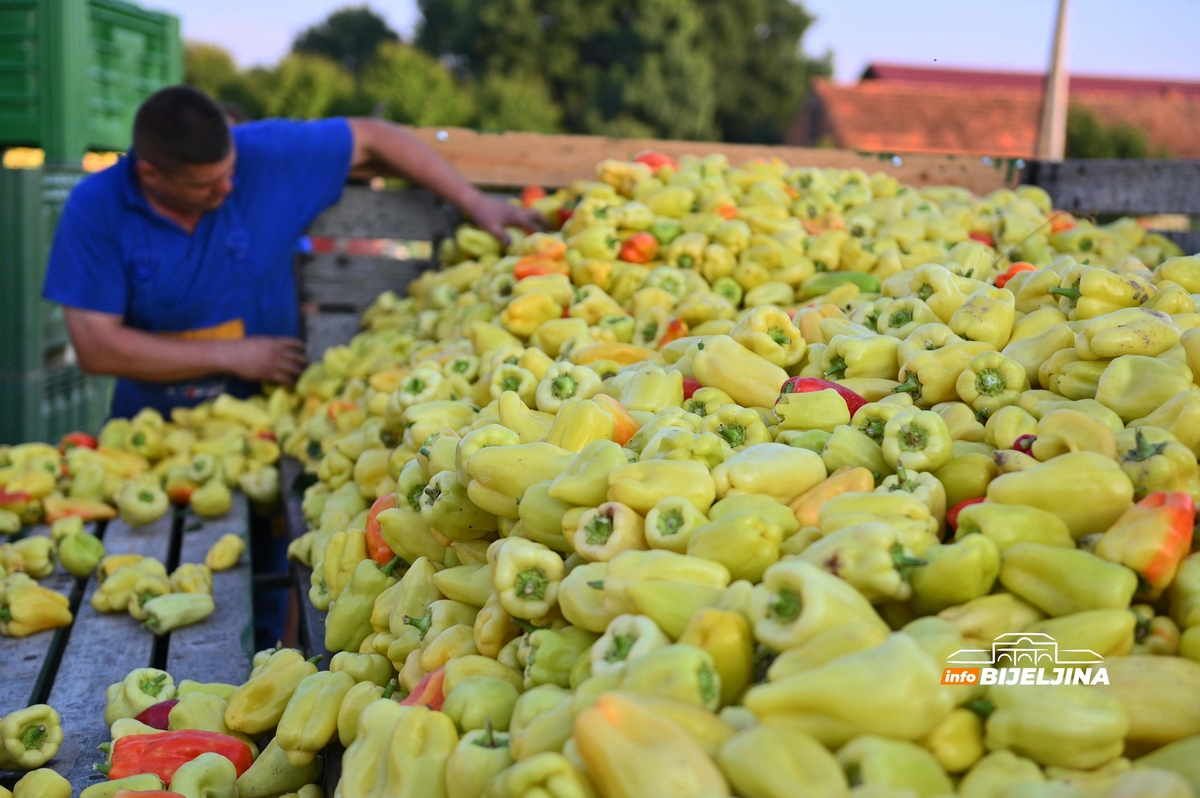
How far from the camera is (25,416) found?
5688 mm

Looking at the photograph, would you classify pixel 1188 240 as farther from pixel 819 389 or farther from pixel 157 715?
pixel 157 715

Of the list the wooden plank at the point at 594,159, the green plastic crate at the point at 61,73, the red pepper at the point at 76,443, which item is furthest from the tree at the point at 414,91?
the red pepper at the point at 76,443

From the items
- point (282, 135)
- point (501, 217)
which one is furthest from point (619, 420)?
point (282, 135)

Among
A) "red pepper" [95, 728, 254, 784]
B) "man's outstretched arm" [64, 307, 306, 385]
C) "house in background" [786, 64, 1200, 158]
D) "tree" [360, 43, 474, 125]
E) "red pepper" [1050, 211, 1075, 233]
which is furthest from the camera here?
"house in background" [786, 64, 1200, 158]

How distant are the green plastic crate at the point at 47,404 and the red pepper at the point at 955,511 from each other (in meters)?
5.66

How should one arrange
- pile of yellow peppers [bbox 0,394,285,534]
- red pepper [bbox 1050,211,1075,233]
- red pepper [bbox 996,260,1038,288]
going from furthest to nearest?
red pepper [bbox 1050,211,1075,233]
pile of yellow peppers [bbox 0,394,285,534]
red pepper [bbox 996,260,1038,288]

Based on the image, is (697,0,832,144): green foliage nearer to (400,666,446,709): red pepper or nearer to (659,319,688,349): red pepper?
(659,319,688,349): red pepper

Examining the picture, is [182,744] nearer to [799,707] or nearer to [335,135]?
[799,707]

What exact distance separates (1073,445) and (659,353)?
149 centimetres

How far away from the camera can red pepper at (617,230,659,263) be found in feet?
12.5

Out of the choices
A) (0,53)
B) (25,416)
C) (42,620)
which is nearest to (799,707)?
(42,620)

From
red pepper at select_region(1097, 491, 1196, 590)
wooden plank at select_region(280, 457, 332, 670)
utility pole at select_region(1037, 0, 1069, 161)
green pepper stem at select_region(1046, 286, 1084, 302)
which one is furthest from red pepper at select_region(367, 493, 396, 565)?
utility pole at select_region(1037, 0, 1069, 161)

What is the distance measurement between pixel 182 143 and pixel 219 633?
2.28m

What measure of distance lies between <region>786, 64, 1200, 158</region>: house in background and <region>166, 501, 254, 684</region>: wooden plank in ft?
73.1
